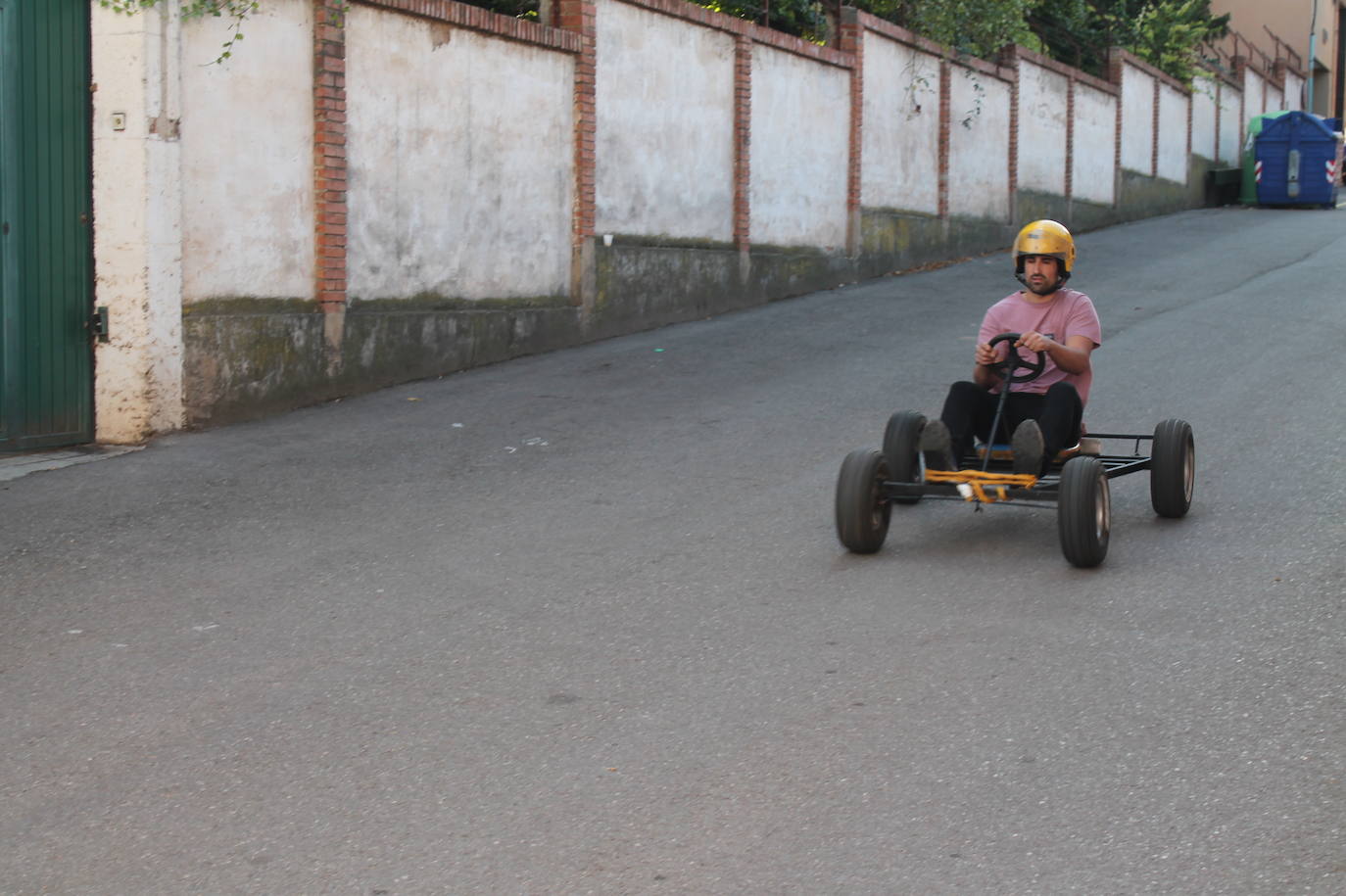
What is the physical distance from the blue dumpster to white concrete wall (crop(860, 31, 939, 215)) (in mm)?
13933

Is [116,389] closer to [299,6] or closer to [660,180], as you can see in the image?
[299,6]

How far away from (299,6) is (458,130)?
189cm

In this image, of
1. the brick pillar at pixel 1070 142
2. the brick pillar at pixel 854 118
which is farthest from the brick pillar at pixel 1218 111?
the brick pillar at pixel 854 118

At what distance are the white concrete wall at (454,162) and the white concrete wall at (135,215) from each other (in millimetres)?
1836

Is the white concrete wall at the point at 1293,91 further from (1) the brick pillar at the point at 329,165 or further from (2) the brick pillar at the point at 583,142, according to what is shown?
(1) the brick pillar at the point at 329,165

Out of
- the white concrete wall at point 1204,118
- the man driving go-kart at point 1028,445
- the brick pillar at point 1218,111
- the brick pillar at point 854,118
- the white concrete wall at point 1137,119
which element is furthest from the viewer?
the brick pillar at point 1218,111

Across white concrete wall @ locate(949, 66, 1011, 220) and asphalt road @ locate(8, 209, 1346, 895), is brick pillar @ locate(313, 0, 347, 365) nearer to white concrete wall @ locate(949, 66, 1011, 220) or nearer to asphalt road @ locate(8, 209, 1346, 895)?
asphalt road @ locate(8, 209, 1346, 895)

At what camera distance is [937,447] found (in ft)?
22.9

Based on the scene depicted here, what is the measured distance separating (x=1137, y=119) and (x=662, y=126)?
1777cm

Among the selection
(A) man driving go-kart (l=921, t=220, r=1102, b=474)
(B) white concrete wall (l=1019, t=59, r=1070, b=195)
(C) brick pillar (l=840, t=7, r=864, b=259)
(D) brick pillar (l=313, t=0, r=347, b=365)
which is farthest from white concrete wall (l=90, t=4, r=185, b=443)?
(B) white concrete wall (l=1019, t=59, r=1070, b=195)

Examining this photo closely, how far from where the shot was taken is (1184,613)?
232 inches

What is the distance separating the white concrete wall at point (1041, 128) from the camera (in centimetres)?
2456

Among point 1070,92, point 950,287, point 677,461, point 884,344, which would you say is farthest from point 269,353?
point 1070,92

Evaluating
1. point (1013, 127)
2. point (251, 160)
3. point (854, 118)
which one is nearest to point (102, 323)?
point (251, 160)
